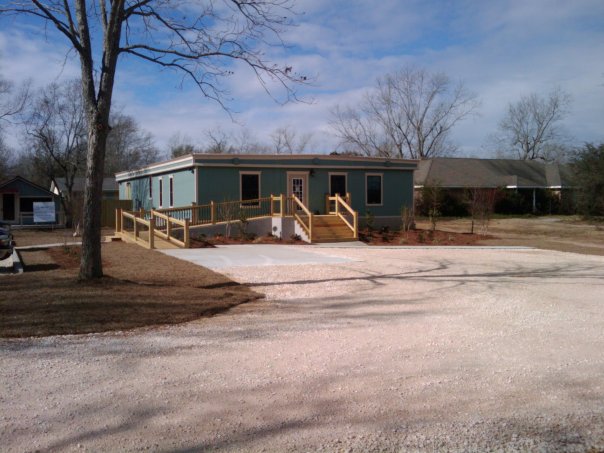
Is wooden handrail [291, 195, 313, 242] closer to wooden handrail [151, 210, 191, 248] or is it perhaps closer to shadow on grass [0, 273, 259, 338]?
wooden handrail [151, 210, 191, 248]

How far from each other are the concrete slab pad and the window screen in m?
8.47

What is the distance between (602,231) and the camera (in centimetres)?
3153

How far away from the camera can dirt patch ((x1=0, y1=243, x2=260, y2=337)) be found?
773 centimetres

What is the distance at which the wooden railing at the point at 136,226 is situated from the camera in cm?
1917

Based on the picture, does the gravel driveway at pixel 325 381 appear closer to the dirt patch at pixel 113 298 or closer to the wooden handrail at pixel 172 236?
the dirt patch at pixel 113 298

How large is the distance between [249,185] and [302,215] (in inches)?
109

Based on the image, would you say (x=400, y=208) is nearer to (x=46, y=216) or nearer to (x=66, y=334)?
(x=46, y=216)

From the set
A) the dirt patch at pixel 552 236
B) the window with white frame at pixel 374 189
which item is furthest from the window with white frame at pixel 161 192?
the dirt patch at pixel 552 236

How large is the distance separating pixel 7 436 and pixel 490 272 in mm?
12043

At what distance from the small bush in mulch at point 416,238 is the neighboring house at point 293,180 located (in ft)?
7.94

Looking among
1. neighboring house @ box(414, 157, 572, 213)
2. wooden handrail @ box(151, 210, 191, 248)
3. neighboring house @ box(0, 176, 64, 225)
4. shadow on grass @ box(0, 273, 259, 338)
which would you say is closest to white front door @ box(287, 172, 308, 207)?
wooden handrail @ box(151, 210, 191, 248)

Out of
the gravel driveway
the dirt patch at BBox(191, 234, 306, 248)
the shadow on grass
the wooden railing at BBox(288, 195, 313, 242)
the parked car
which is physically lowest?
the gravel driveway

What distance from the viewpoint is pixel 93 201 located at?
1062 centimetres

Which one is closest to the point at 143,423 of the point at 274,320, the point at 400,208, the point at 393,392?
the point at 393,392
